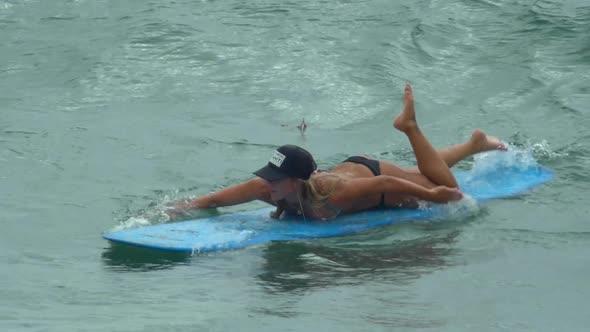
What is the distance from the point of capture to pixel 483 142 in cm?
868

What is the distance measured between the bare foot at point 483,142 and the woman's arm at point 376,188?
1247 mm

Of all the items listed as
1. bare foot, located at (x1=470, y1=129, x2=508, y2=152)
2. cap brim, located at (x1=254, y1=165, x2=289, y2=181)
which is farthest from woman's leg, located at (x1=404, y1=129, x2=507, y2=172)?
cap brim, located at (x1=254, y1=165, x2=289, y2=181)

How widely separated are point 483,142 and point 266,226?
7.97ft

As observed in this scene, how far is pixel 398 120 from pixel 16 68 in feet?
22.4

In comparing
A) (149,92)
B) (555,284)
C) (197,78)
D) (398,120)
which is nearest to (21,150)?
(149,92)

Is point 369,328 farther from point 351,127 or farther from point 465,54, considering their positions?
point 465,54

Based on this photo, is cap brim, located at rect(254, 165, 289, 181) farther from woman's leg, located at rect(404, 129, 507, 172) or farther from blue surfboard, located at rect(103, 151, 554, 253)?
woman's leg, located at rect(404, 129, 507, 172)

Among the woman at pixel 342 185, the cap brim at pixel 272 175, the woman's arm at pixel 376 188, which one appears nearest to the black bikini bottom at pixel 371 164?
the woman at pixel 342 185

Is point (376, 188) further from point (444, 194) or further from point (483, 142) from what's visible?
point (483, 142)

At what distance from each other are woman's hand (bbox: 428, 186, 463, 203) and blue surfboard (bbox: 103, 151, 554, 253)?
64mm

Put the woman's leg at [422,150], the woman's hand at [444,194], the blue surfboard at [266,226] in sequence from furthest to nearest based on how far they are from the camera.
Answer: the woman's leg at [422,150]
the woman's hand at [444,194]
the blue surfboard at [266,226]

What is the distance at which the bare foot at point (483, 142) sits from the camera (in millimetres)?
8602

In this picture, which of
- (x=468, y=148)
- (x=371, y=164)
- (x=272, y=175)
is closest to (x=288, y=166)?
(x=272, y=175)

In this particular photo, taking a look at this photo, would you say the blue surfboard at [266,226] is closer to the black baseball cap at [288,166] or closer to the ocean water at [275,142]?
the ocean water at [275,142]
